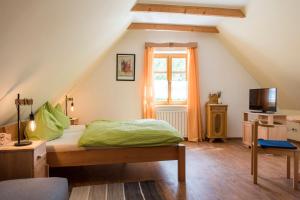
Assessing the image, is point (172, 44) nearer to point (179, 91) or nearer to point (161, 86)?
point (161, 86)

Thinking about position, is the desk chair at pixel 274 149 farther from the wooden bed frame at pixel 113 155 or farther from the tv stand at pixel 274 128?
the tv stand at pixel 274 128

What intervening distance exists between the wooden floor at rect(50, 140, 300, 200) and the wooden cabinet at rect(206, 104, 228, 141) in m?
1.02

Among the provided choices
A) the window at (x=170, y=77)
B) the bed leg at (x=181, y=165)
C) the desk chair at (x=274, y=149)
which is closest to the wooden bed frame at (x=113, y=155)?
the bed leg at (x=181, y=165)

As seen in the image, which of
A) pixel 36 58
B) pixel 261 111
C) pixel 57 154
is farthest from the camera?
pixel 261 111

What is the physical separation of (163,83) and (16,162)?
3826 millimetres

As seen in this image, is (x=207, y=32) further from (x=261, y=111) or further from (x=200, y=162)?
(x=200, y=162)

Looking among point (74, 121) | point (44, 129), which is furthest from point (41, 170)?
point (74, 121)

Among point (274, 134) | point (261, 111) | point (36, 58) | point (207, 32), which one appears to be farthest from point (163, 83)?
point (36, 58)

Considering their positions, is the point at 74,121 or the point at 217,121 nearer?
the point at 74,121

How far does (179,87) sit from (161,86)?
426 mm

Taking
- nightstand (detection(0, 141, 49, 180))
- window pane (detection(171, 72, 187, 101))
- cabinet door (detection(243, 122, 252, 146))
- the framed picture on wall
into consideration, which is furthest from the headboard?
cabinet door (detection(243, 122, 252, 146))

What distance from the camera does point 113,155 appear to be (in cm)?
273

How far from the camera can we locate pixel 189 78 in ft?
17.1

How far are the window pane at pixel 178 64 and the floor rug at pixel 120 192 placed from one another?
10.5 ft
